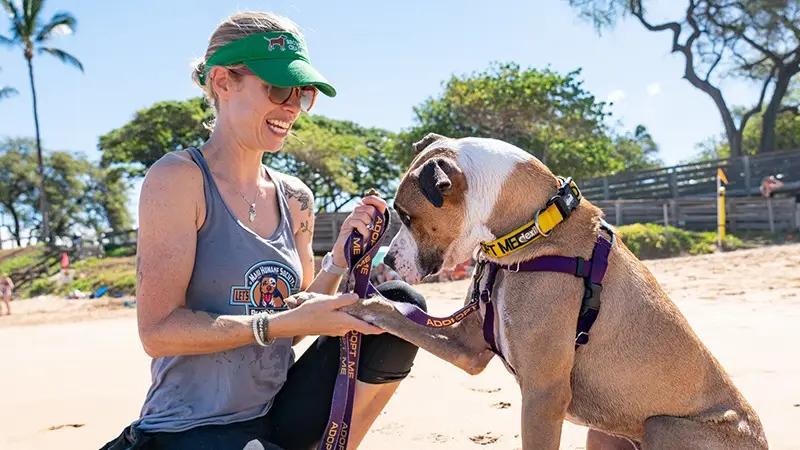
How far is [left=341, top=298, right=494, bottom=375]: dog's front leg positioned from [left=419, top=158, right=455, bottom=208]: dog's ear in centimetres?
55

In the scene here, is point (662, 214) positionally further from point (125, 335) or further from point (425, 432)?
point (425, 432)

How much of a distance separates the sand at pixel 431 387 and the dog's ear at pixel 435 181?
1.66 metres

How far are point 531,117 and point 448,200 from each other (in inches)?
1084

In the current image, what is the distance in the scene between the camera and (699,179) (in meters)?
28.3

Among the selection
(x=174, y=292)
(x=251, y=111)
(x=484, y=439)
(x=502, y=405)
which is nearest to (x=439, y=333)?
(x=484, y=439)

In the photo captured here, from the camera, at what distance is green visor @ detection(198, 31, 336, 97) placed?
8.87 feet

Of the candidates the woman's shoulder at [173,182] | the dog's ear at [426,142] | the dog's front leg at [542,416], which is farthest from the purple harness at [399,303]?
the woman's shoulder at [173,182]

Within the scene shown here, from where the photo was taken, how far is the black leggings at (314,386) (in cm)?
281

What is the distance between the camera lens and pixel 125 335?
9.41m

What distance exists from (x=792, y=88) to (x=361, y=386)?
4331cm

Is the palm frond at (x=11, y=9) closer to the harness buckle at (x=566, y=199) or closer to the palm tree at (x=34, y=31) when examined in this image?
the palm tree at (x=34, y=31)

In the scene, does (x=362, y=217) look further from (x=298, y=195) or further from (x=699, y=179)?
(x=699, y=179)

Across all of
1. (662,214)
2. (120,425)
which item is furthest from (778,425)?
(662,214)

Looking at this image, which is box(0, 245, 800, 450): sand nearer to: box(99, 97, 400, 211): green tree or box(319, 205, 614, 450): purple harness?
box(319, 205, 614, 450): purple harness
